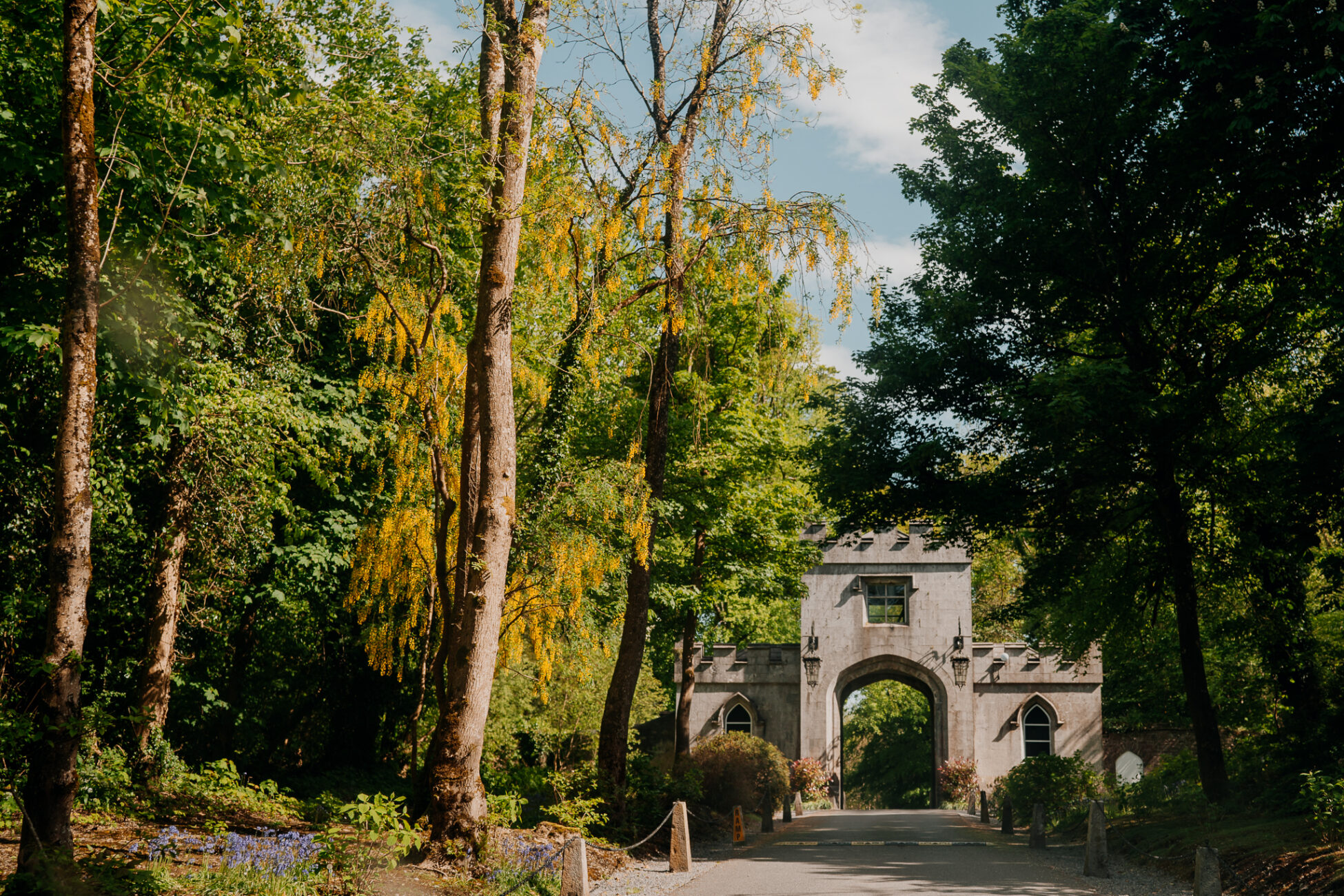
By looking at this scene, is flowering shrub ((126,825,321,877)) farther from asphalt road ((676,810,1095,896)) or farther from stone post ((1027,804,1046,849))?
stone post ((1027,804,1046,849))

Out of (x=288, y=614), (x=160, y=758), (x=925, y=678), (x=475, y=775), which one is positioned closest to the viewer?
(x=475, y=775)

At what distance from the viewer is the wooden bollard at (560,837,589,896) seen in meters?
7.74

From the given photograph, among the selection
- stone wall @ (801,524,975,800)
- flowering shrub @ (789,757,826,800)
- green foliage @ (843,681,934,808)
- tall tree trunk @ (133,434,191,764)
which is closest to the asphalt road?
tall tree trunk @ (133,434,191,764)

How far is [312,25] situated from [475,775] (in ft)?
38.2

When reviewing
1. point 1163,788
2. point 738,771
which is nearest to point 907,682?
point 738,771

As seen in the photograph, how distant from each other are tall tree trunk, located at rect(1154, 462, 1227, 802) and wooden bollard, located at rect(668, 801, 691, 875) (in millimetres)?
8386

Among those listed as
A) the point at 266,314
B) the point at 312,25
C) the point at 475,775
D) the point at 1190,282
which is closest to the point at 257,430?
the point at 266,314

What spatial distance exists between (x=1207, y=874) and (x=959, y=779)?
2358 cm

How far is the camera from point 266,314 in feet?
42.8

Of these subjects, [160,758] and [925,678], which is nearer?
[160,758]

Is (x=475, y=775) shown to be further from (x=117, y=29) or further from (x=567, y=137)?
(x=117, y=29)

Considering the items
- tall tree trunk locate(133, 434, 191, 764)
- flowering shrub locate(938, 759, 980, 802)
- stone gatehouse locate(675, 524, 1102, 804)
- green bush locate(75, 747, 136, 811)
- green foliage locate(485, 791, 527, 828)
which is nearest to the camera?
green foliage locate(485, 791, 527, 828)

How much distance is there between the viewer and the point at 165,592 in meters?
13.3

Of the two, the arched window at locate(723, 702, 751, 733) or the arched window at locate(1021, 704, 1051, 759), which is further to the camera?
the arched window at locate(723, 702, 751, 733)
